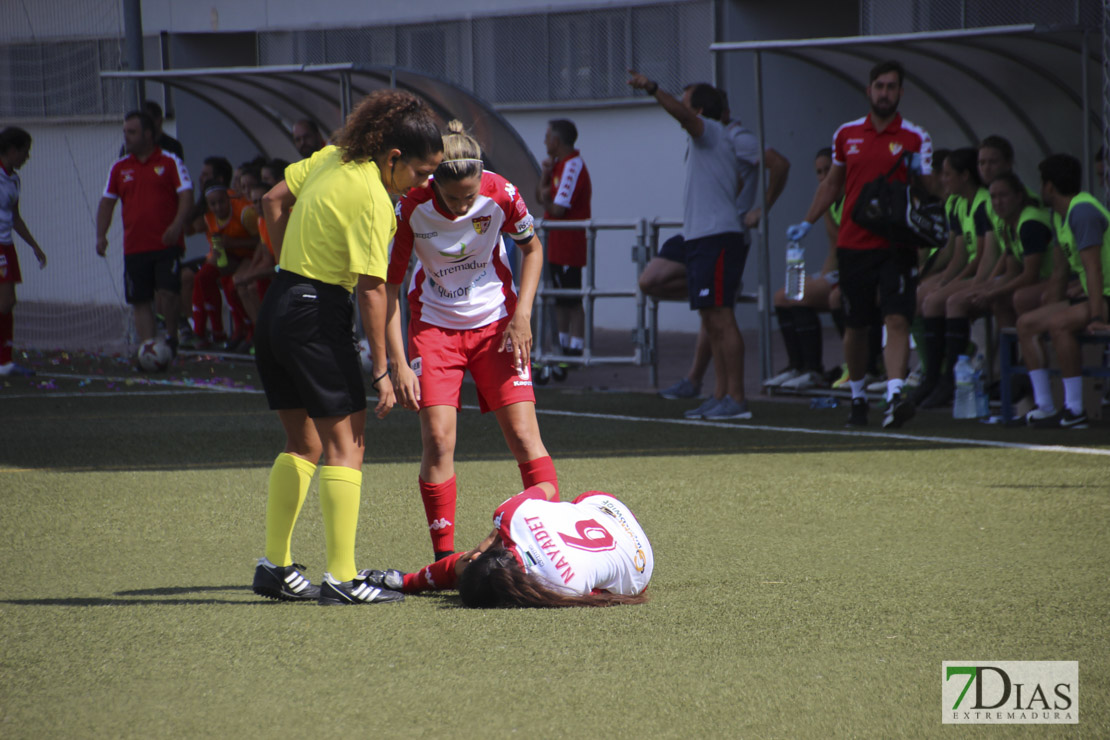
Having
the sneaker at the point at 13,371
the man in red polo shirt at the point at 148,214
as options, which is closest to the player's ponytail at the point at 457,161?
the man in red polo shirt at the point at 148,214

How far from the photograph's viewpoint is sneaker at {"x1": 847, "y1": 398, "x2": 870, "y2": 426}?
8945 mm

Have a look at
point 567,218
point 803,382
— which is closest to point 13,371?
point 567,218

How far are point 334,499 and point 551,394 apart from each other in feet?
22.7

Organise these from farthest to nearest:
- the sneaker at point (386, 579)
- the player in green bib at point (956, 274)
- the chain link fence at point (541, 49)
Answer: the chain link fence at point (541, 49) < the player in green bib at point (956, 274) < the sneaker at point (386, 579)

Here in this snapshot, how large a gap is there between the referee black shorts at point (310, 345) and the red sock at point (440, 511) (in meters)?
0.58

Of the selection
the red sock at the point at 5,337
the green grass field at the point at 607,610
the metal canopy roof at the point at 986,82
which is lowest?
the green grass field at the point at 607,610

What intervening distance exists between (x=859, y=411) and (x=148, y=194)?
7000mm

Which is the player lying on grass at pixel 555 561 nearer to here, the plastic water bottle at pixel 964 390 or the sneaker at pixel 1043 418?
the sneaker at pixel 1043 418

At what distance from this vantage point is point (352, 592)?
4.55m

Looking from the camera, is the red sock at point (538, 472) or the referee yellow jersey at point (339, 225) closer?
the referee yellow jersey at point (339, 225)

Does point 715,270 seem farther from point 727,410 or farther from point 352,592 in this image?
point 352,592

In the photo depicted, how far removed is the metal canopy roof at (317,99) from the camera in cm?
1284

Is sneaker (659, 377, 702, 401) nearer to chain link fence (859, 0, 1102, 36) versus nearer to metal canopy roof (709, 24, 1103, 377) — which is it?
metal canopy roof (709, 24, 1103, 377)

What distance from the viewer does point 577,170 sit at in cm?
1237
